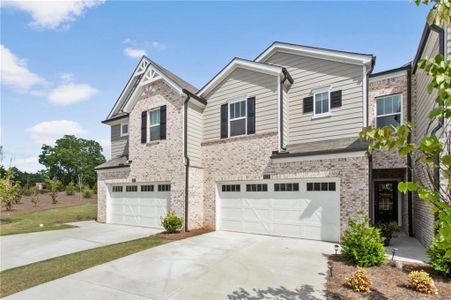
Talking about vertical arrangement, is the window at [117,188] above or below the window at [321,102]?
below

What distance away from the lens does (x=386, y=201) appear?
1455cm

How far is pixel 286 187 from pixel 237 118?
171 inches

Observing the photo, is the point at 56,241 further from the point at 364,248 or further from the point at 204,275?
the point at 364,248

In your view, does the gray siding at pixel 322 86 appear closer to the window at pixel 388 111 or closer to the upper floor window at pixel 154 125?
the window at pixel 388 111

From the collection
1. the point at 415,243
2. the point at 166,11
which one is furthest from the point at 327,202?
the point at 166,11

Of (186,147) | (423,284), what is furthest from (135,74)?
(423,284)

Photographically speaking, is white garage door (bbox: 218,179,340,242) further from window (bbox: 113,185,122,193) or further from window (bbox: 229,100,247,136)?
window (bbox: 113,185,122,193)

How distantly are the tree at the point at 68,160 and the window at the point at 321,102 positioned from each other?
211ft

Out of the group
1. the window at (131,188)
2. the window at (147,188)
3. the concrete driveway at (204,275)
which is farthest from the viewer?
the window at (131,188)

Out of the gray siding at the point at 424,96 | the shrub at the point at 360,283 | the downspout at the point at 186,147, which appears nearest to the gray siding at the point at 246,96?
the downspout at the point at 186,147

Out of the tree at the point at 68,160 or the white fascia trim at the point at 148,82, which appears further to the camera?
the tree at the point at 68,160

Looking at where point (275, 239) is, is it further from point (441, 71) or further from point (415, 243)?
point (441, 71)

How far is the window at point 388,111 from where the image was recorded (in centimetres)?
1184

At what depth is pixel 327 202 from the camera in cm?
1042
